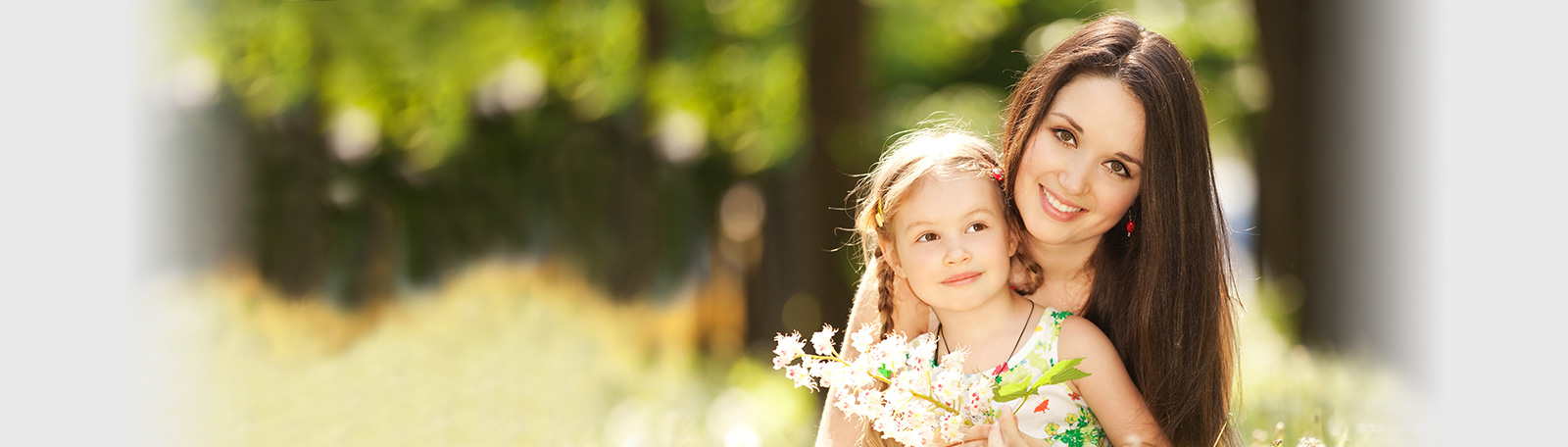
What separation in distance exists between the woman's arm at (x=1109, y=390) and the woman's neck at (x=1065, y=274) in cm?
24

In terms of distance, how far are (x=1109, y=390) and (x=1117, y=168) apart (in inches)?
24.6

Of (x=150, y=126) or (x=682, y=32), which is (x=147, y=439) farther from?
(x=682, y=32)

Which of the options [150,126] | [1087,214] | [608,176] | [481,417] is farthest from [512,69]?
[1087,214]

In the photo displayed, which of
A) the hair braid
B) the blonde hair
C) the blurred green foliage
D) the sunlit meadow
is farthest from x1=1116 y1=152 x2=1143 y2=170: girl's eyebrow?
the blurred green foliage

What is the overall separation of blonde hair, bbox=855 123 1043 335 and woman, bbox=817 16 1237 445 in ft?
0.19

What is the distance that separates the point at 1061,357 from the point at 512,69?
430 inches

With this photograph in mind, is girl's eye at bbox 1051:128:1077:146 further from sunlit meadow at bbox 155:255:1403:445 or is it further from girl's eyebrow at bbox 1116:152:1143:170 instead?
sunlit meadow at bbox 155:255:1403:445

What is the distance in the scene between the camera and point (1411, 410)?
5.88 meters

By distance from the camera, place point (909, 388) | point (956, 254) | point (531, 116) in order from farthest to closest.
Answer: point (531, 116)
point (956, 254)
point (909, 388)

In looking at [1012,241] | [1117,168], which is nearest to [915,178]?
→ [1012,241]

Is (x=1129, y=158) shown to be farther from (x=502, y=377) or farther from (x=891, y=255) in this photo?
(x=502, y=377)

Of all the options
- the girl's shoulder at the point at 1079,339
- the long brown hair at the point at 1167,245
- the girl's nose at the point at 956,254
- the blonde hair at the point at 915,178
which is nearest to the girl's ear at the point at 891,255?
the blonde hair at the point at 915,178

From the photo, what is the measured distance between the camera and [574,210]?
1046 centimetres

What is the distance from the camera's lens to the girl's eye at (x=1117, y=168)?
10.7ft
